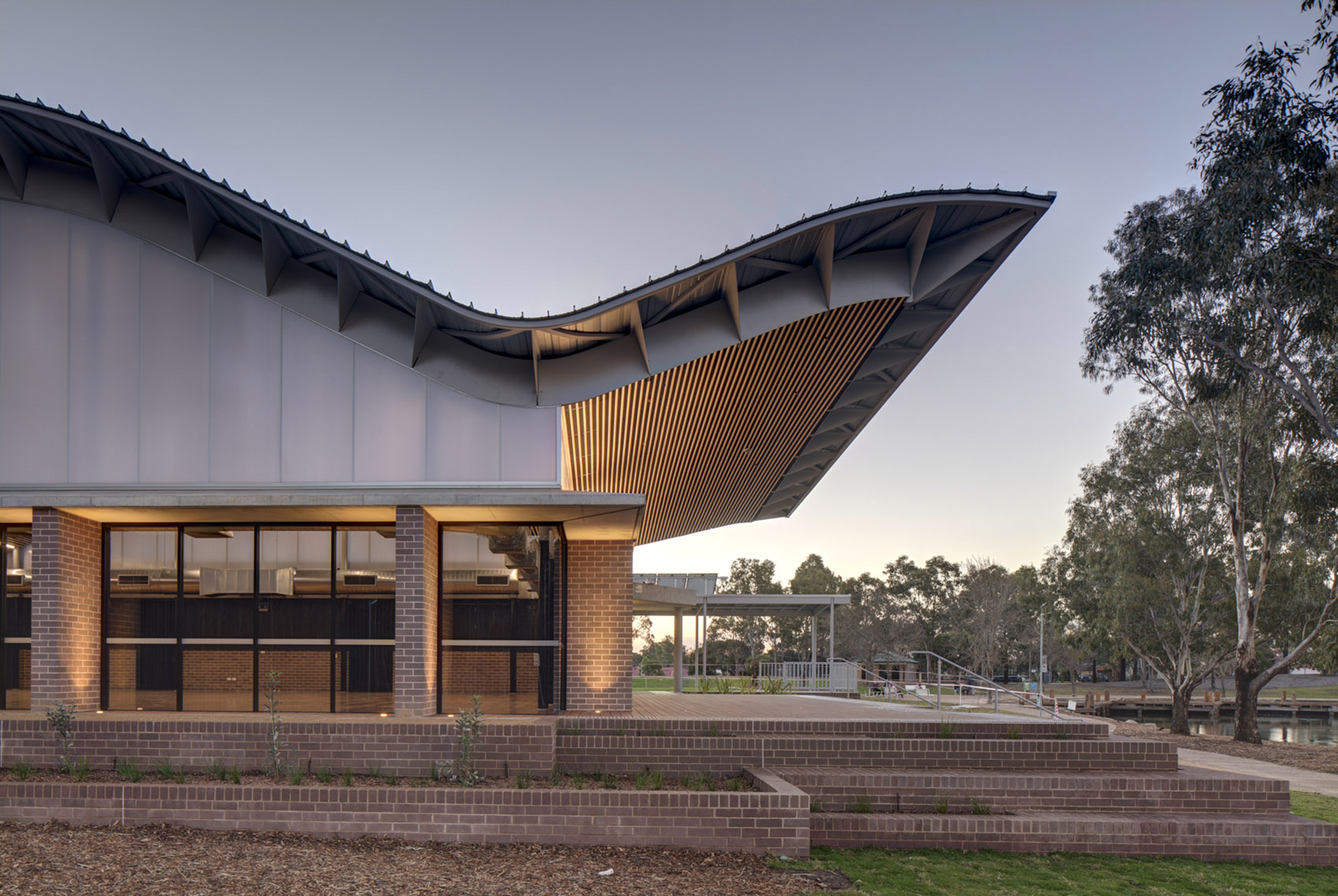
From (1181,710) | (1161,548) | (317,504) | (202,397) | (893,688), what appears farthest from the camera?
(1161,548)

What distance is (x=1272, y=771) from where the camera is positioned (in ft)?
56.3

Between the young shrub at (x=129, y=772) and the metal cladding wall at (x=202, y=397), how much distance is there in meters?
3.56

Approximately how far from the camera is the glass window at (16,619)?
11656 millimetres

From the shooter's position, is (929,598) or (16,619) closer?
(16,619)

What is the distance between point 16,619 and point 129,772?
4.54 meters

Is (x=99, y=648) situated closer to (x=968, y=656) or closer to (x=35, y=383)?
(x=35, y=383)

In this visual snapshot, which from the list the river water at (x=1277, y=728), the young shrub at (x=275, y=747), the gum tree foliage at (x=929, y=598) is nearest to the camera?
the young shrub at (x=275, y=747)

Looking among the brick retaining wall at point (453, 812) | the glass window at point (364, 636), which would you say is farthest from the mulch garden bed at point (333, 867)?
the glass window at point (364, 636)

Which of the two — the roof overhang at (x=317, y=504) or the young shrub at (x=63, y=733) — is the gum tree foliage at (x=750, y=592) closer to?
the roof overhang at (x=317, y=504)

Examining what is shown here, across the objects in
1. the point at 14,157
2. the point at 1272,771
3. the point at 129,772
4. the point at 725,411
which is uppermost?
the point at 14,157

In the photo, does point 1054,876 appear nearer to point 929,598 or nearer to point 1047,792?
point 1047,792

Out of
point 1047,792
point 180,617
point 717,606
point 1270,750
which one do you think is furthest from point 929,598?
point 180,617

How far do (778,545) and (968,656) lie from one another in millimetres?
20079

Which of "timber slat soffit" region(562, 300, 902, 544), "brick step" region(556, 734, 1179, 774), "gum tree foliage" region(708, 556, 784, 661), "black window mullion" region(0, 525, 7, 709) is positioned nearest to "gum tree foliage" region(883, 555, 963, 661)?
"gum tree foliage" region(708, 556, 784, 661)
